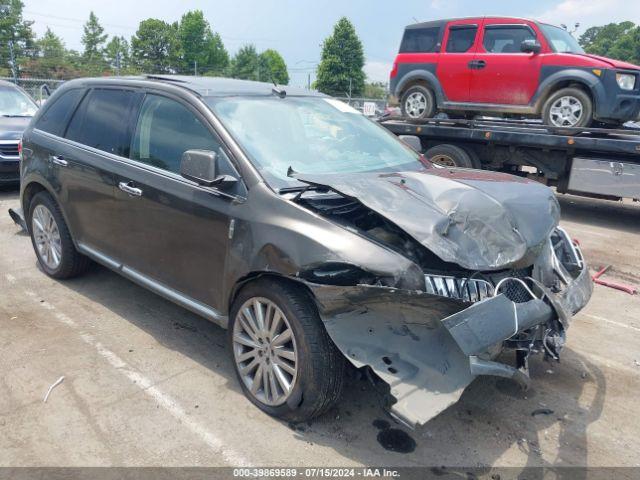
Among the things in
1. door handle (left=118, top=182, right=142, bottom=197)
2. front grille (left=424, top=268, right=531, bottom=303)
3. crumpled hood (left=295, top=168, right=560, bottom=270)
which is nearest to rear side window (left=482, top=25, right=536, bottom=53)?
crumpled hood (left=295, top=168, right=560, bottom=270)

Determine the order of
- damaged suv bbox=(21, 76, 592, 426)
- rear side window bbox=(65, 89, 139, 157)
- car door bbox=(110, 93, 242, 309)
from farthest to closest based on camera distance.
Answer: rear side window bbox=(65, 89, 139, 157) < car door bbox=(110, 93, 242, 309) < damaged suv bbox=(21, 76, 592, 426)

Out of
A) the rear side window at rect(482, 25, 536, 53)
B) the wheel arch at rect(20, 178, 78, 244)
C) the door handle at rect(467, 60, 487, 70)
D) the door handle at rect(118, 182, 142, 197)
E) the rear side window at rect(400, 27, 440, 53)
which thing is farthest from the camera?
the rear side window at rect(400, 27, 440, 53)

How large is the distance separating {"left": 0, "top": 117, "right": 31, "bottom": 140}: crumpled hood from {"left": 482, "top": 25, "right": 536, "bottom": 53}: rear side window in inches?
324

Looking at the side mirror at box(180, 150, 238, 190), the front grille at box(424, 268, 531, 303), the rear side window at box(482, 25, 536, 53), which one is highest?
the rear side window at box(482, 25, 536, 53)

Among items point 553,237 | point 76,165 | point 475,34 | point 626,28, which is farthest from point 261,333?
point 626,28

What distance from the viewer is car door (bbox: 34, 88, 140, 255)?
13.6ft

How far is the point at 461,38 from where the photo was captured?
990 cm

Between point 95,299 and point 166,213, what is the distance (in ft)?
5.50

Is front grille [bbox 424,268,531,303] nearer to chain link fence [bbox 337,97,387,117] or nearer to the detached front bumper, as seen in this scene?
the detached front bumper

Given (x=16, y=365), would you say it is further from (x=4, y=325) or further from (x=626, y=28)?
(x=626, y=28)

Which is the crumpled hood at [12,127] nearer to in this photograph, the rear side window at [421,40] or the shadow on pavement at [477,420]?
the shadow on pavement at [477,420]

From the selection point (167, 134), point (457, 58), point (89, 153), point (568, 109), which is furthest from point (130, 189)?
point (457, 58)

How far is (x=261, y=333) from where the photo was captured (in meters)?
3.08

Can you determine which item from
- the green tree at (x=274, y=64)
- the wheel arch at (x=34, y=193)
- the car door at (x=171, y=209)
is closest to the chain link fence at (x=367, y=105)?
the wheel arch at (x=34, y=193)
